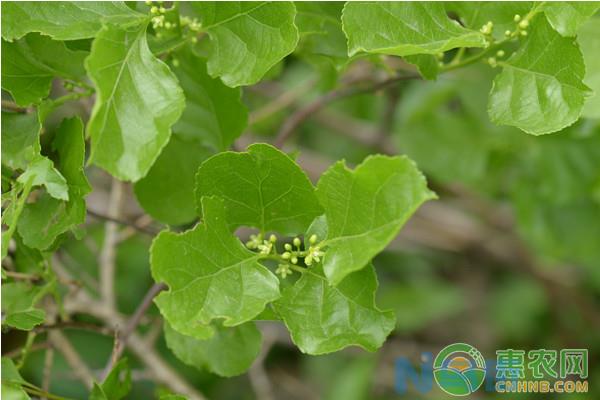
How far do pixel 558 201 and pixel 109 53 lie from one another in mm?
969

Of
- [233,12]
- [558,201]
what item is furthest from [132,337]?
[558,201]

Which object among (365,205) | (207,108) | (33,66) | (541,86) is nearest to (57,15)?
(33,66)

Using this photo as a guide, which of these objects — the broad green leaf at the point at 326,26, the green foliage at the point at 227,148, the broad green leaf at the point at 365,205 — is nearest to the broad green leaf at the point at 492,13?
the green foliage at the point at 227,148

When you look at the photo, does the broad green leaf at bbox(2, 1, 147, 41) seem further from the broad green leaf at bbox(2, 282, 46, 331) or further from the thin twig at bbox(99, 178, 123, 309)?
the thin twig at bbox(99, 178, 123, 309)

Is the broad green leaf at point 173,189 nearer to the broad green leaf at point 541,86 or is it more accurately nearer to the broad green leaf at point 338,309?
the broad green leaf at point 338,309

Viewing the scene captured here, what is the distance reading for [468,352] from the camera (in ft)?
3.23

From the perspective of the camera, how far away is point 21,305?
79cm

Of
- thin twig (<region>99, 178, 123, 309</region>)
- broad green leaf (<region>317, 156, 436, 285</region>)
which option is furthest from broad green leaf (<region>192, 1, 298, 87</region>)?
thin twig (<region>99, 178, 123, 309</region>)

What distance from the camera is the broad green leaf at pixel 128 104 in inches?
23.9

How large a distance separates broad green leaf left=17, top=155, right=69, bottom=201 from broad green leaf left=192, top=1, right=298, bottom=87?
0.17 m

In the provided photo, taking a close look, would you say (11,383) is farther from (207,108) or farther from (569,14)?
(569,14)

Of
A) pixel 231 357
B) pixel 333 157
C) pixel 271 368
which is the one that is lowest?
pixel 271 368

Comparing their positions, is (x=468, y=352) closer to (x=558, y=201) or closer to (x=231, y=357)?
(x=231, y=357)

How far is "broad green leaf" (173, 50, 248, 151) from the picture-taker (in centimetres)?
81
